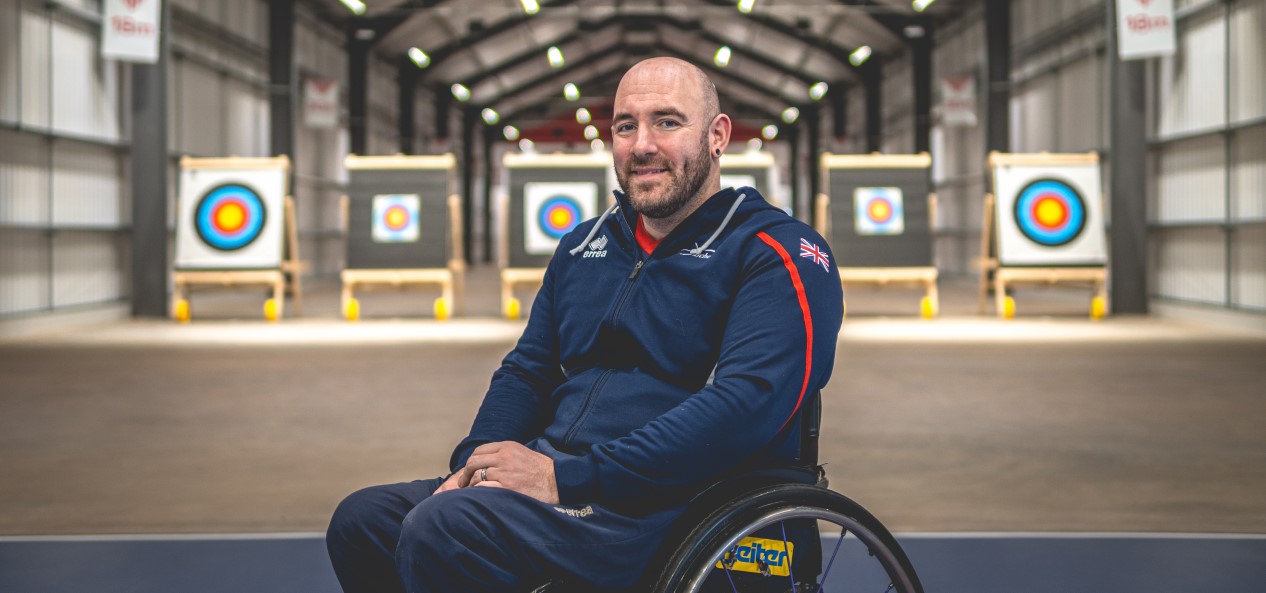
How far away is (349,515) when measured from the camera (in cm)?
149

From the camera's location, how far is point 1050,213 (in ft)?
33.3

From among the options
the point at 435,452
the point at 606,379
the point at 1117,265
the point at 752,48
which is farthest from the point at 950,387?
the point at 752,48

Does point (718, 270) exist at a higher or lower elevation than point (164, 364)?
higher

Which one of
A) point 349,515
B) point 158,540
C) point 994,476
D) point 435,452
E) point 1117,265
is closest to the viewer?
point 349,515

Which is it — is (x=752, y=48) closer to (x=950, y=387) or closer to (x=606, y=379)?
(x=950, y=387)

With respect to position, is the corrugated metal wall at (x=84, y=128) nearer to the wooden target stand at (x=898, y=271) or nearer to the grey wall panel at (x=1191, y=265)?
A: the wooden target stand at (x=898, y=271)

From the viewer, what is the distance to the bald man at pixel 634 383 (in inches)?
52.4

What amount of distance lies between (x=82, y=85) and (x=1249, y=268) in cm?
1009

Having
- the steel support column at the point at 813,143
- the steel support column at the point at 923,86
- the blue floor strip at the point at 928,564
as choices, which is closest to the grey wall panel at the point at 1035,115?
the steel support column at the point at 923,86

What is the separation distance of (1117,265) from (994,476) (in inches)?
293

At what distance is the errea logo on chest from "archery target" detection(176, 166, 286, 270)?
29.7 ft

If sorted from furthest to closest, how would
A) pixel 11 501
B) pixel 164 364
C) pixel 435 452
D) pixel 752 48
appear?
pixel 752 48
pixel 164 364
pixel 435 452
pixel 11 501

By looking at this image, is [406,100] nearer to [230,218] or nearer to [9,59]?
[230,218]

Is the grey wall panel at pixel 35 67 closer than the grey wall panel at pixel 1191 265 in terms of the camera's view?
Yes
